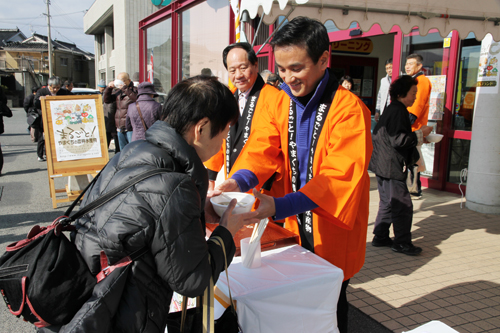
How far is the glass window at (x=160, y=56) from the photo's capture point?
1083cm

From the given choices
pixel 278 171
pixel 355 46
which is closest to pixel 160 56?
pixel 355 46

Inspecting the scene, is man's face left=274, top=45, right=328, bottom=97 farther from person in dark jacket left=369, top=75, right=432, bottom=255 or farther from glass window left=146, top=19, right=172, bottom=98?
glass window left=146, top=19, right=172, bottom=98

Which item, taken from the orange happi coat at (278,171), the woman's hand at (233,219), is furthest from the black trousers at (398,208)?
the woman's hand at (233,219)

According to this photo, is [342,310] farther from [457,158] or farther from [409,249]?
[457,158]

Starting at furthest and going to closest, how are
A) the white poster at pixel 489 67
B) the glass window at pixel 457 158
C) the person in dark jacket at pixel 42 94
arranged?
the person in dark jacket at pixel 42 94 → the glass window at pixel 457 158 → the white poster at pixel 489 67

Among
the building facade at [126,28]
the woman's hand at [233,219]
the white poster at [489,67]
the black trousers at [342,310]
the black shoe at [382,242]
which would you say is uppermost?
the building facade at [126,28]

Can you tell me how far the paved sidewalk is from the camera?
9.50ft

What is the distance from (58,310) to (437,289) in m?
3.15

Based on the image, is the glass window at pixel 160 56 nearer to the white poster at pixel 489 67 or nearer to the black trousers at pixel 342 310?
the white poster at pixel 489 67

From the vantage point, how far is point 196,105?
4.32 ft

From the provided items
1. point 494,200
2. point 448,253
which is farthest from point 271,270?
point 494,200

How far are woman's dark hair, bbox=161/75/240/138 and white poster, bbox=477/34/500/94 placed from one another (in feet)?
16.3

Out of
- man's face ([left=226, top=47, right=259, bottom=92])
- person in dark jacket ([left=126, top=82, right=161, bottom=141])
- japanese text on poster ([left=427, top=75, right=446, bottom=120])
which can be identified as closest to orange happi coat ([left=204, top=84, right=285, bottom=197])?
man's face ([left=226, top=47, right=259, bottom=92])

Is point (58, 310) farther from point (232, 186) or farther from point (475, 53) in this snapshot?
point (475, 53)
